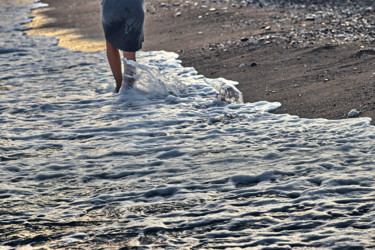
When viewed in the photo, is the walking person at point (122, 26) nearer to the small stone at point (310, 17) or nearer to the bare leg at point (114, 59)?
the bare leg at point (114, 59)

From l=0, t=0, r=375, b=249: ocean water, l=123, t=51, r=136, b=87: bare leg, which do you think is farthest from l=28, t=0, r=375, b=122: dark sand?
l=123, t=51, r=136, b=87: bare leg

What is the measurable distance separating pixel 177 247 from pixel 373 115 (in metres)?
2.51

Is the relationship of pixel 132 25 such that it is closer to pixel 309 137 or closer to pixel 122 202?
pixel 309 137

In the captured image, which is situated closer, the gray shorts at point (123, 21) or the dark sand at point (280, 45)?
the dark sand at point (280, 45)

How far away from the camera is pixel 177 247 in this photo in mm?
2896

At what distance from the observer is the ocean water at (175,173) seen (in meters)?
3.03

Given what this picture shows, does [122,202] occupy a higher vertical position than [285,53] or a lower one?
lower

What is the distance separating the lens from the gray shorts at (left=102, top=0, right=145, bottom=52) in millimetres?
5707

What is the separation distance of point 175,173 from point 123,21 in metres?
2.47

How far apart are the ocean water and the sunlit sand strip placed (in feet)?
10.00

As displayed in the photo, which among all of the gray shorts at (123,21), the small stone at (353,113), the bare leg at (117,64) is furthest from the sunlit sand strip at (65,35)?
the small stone at (353,113)

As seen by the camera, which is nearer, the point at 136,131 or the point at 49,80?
the point at 136,131

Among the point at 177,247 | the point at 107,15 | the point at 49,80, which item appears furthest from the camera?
the point at 49,80

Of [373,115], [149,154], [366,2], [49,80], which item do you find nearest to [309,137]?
[373,115]
